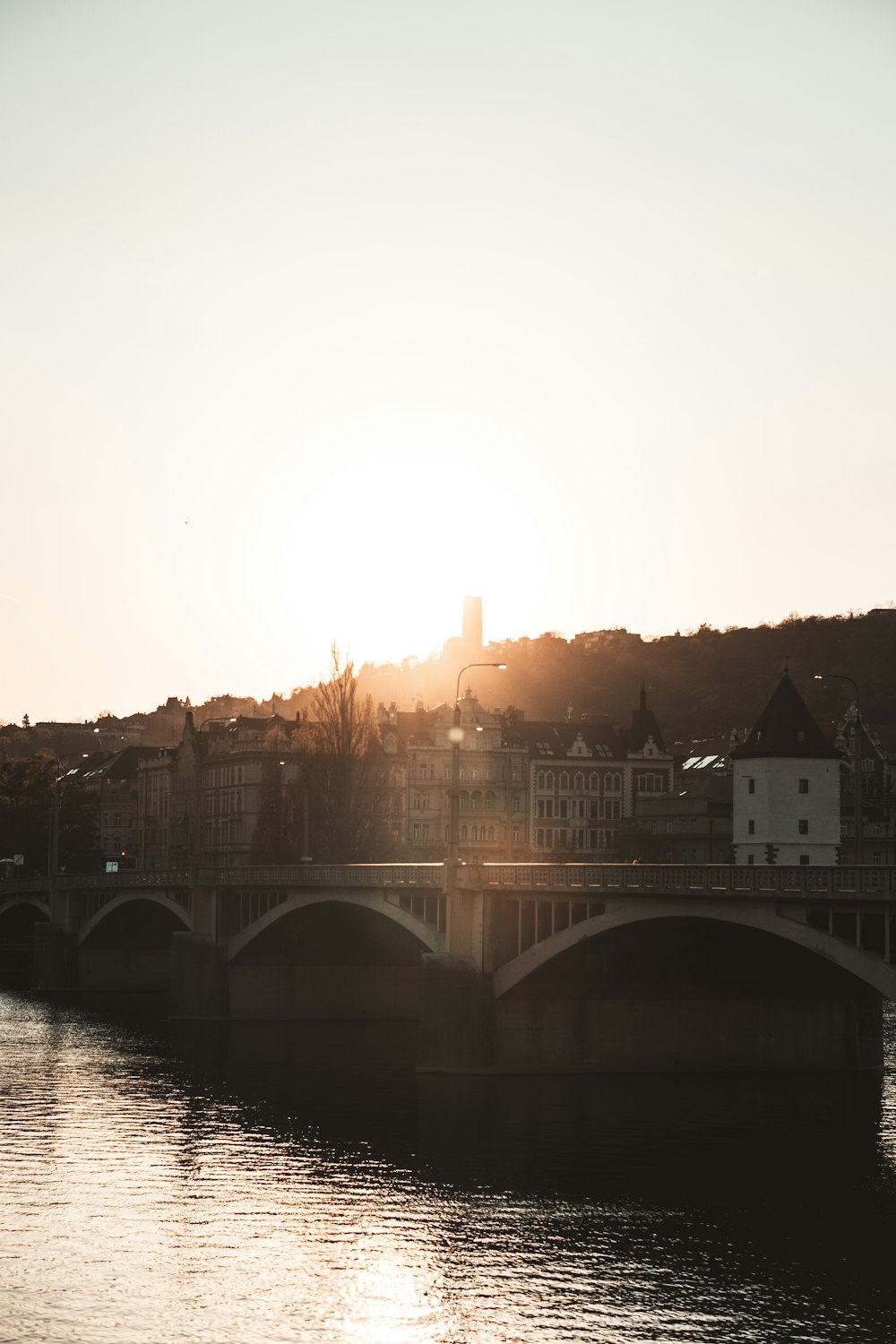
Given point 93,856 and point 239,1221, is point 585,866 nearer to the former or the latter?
point 239,1221

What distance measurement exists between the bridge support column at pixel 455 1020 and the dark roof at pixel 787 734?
2755 cm

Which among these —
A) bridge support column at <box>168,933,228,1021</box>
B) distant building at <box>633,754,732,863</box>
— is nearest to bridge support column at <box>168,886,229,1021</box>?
bridge support column at <box>168,933,228,1021</box>

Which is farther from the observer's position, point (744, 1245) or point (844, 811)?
point (844, 811)

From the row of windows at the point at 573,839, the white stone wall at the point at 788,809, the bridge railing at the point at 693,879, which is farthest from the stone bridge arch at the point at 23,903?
the bridge railing at the point at 693,879

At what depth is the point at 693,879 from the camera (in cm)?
5828

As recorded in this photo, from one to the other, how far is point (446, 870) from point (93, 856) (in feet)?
321

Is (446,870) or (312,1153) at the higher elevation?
(446,870)

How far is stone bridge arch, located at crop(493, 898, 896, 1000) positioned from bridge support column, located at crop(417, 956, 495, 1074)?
883mm

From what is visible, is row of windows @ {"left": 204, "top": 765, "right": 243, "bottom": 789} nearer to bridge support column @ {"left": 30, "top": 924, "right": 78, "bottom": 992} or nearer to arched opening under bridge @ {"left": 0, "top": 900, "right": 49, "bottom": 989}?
arched opening under bridge @ {"left": 0, "top": 900, "right": 49, "bottom": 989}

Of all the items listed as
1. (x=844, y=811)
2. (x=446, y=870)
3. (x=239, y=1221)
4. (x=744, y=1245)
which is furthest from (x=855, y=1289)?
(x=844, y=811)

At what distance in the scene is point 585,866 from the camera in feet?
211

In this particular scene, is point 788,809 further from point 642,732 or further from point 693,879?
→ point 642,732

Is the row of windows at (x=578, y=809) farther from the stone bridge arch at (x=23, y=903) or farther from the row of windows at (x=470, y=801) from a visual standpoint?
the stone bridge arch at (x=23, y=903)

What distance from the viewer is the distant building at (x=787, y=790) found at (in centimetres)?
8844
